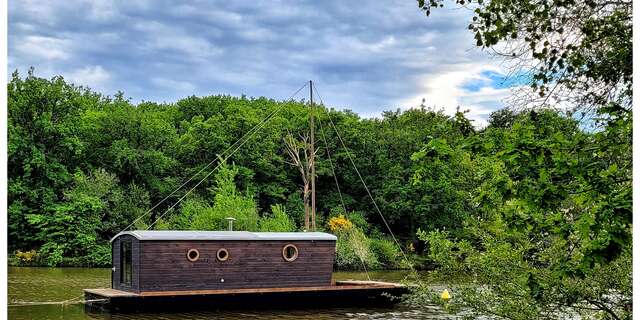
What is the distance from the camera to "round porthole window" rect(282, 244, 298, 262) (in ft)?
62.0

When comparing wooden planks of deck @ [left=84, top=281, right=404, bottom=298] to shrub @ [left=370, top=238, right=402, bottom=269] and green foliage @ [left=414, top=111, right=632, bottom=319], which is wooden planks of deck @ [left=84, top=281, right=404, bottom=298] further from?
shrub @ [left=370, top=238, right=402, bottom=269]

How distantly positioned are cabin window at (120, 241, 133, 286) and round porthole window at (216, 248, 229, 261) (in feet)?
6.72

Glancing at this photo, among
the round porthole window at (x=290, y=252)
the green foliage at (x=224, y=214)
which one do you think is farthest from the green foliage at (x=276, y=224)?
the round porthole window at (x=290, y=252)

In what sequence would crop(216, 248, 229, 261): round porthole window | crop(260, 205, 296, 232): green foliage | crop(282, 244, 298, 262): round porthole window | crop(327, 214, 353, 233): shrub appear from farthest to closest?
crop(327, 214, 353, 233): shrub
crop(260, 205, 296, 232): green foliage
crop(282, 244, 298, 262): round porthole window
crop(216, 248, 229, 261): round porthole window

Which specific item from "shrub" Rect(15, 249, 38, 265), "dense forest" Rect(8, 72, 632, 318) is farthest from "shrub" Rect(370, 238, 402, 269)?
"shrub" Rect(15, 249, 38, 265)

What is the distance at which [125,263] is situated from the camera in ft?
59.2

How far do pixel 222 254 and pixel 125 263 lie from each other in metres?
2.28

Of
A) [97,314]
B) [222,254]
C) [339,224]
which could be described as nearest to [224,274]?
[222,254]

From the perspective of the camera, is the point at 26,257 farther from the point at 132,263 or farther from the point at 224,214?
the point at 132,263

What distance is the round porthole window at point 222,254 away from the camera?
1816 centimetres

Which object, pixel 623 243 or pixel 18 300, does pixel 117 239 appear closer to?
pixel 18 300

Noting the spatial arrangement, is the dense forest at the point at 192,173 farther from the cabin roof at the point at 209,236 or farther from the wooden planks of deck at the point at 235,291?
the cabin roof at the point at 209,236

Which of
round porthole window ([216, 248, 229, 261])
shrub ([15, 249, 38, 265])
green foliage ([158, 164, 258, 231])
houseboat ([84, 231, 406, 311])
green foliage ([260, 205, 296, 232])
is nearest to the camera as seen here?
houseboat ([84, 231, 406, 311])

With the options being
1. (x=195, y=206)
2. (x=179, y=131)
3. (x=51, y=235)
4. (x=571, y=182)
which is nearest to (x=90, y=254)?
(x=51, y=235)
